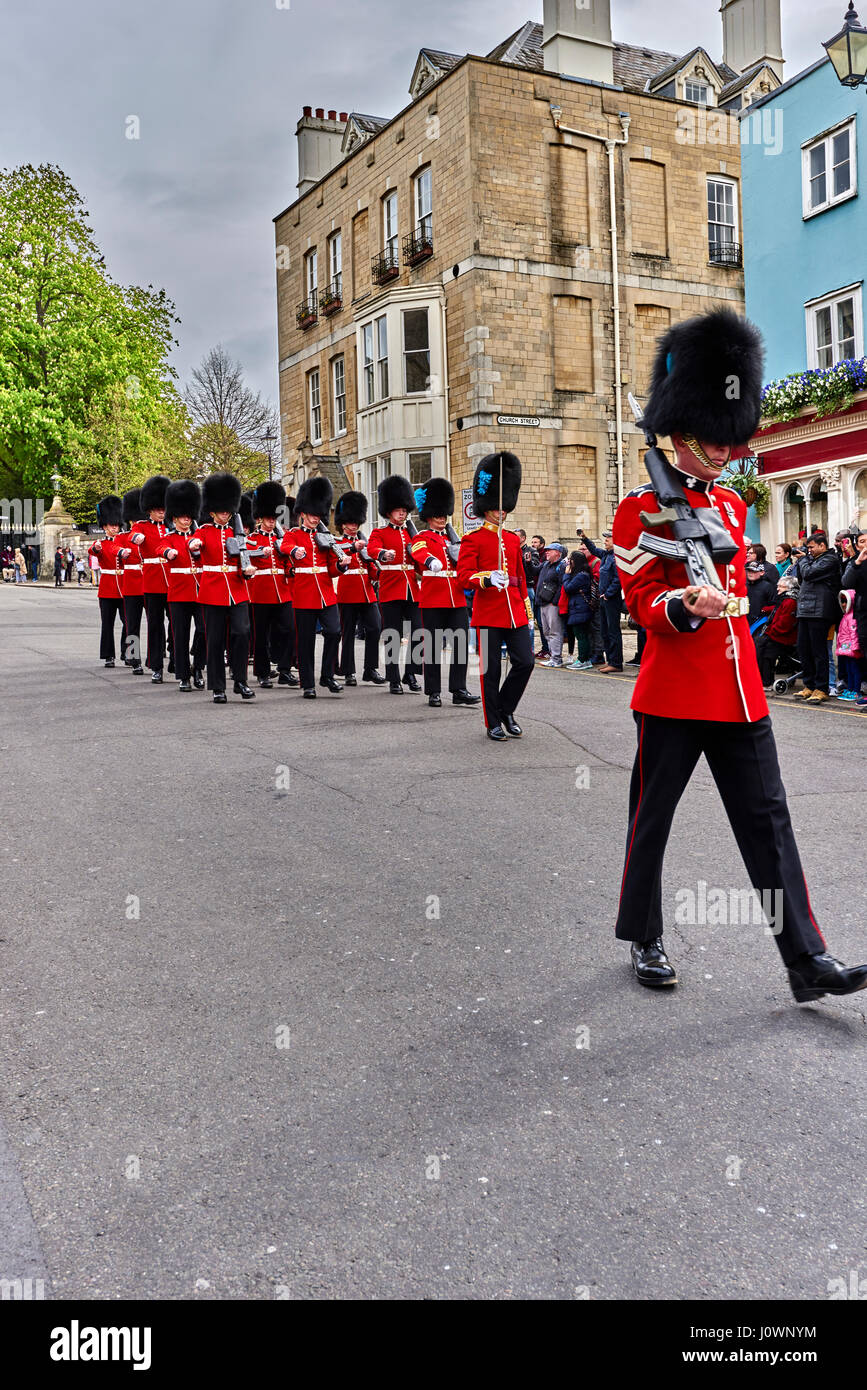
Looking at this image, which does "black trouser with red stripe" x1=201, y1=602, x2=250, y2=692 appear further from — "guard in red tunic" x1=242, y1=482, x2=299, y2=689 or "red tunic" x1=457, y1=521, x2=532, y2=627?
"red tunic" x1=457, y1=521, x2=532, y2=627

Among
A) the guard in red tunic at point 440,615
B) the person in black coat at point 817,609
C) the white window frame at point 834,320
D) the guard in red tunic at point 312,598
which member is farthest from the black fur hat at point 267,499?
the white window frame at point 834,320

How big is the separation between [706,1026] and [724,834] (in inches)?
104

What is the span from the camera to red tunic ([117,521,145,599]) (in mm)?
15273

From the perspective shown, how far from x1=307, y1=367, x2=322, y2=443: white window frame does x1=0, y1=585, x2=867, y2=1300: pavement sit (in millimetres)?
32266

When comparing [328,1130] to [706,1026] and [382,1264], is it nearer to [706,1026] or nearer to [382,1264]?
[382,1264]

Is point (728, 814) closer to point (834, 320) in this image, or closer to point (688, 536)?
point (688, 536)

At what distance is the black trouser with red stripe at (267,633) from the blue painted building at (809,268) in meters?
9.12

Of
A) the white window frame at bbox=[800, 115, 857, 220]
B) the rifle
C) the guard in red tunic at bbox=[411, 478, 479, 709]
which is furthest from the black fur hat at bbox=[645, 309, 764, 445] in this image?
the white window frame at bbox=[800, 115, 857, 220]

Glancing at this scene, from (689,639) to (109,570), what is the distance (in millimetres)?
12627

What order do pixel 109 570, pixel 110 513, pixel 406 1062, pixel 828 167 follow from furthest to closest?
1. pixel 828 167
2. pixel 110 513
3. pixel 109 570
4. pixel 406 1062

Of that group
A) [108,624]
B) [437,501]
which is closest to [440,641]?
[437,501]

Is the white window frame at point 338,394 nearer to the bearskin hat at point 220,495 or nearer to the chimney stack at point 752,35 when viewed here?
the chimney stack at point 752,35

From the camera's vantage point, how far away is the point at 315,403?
38750 millimetres

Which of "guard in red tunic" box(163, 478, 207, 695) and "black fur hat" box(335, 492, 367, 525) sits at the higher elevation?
"black fur hat" box(335, 492, 367, 525)
